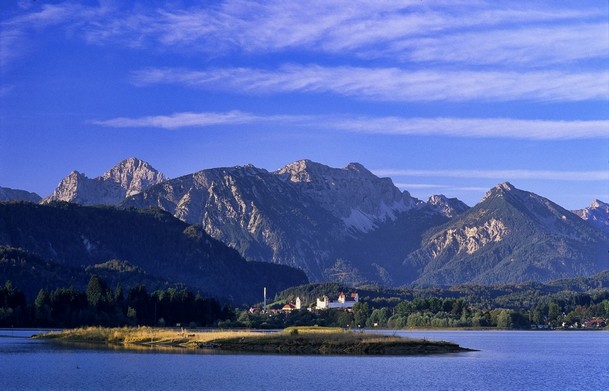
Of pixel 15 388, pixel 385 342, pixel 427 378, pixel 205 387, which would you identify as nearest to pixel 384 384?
pixel 427 378

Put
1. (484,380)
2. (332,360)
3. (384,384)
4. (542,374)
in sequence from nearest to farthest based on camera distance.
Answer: (384,384)
(484,380)
(542,374)
(332,360)

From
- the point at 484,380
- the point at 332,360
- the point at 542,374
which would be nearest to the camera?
the point at 484,380

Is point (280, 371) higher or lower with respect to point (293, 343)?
lower

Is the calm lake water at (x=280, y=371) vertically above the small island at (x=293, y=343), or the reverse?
the small island at (x=293, y=343)

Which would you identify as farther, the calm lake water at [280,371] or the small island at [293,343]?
the small island at [293,343]

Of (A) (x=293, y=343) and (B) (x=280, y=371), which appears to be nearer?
(B) (x=280, y=371)

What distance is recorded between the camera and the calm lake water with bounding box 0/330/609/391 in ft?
295

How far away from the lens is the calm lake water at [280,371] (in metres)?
89.9

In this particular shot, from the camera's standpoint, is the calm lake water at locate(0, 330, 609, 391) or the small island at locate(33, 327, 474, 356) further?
the small island at locate(33, 327, 474, 356)

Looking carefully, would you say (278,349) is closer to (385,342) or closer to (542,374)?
(385,342)

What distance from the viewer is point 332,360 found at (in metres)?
124

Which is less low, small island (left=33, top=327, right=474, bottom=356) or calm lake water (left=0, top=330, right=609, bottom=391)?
small island (left=33, top=327, right=474, bottom=356)

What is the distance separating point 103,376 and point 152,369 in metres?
8.90

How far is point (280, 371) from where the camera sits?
104688 mm
